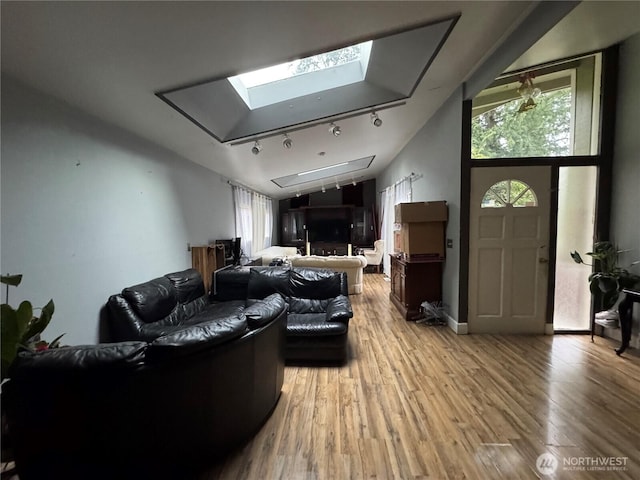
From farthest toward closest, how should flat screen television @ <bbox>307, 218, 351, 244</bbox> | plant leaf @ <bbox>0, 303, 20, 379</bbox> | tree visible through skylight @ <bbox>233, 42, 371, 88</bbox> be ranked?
flat screen television @ <bbox>307, 218, 351, 244</bbox>, tree visible through skylight @ <bbox>233, 42, 371, 88</bbox>, plant leaf @ <bbox>0, 303, 20, 379</bbox>

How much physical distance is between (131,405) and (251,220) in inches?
210

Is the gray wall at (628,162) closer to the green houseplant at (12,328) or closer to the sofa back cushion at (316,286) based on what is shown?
the sofa back cushion at (316,286)

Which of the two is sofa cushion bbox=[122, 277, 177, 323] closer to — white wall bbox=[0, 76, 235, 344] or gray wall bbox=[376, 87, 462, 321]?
white wall bbox=[0, 76, 235, 344]

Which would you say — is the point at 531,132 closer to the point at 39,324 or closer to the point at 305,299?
the point at 305,299

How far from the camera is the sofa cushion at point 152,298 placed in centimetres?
259

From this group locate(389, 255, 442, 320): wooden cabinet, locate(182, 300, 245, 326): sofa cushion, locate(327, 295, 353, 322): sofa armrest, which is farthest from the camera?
locate(389, 255, 442, 320): wooden cabinet

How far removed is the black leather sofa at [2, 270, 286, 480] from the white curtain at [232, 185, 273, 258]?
14.1 feet

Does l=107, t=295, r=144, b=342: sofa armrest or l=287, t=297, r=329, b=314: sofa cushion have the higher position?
l=107, t=295, r=144, b=342: sofa armrest

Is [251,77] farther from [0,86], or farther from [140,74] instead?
[0,86]

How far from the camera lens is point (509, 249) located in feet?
10.9

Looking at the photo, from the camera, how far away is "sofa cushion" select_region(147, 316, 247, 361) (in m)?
1.32

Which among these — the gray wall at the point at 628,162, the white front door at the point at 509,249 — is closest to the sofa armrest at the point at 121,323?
the white front door at the point at 509,249

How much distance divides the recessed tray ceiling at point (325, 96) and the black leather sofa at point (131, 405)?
1.99 m

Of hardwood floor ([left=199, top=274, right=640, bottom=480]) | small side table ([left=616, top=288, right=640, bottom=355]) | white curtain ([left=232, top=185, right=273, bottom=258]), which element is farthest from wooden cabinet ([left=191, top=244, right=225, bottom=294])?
small side table ([left=616, top=288, right=640, bottom=355])
